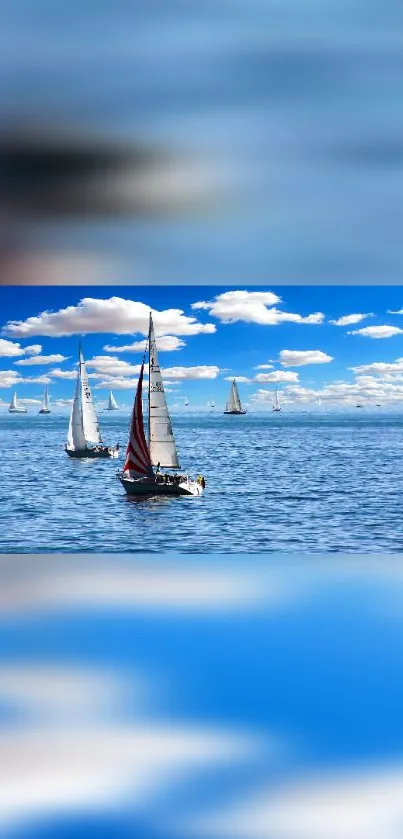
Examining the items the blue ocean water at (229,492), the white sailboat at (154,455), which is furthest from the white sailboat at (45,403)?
the white sailboat at (154,455)

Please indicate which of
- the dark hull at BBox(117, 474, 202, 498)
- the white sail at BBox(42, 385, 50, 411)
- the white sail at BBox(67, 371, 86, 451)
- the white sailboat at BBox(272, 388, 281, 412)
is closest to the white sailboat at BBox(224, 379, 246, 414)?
the white sailboat at BBox(272, 388, 281, 412)

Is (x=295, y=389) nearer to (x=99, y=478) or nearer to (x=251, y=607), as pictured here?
(x=99, y=478)

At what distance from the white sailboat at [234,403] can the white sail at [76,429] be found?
2.19 m

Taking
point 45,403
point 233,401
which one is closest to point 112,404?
point 45,403

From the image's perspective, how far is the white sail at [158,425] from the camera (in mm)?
11006

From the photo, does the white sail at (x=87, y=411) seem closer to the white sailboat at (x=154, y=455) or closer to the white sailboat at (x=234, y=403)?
the white sailboat at (x=154, y=455)

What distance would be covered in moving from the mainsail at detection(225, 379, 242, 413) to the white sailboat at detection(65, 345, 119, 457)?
177cm

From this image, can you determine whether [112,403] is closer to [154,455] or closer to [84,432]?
[154,455]

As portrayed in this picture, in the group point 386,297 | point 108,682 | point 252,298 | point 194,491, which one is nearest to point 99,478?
point 194,491

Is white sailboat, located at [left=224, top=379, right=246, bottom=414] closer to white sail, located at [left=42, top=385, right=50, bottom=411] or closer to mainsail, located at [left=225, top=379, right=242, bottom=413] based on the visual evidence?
mainsail, located at [left=225, top=379, right=242, bottom=413]

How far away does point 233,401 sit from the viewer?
10.7 metres

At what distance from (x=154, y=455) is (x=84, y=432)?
4.20 m
